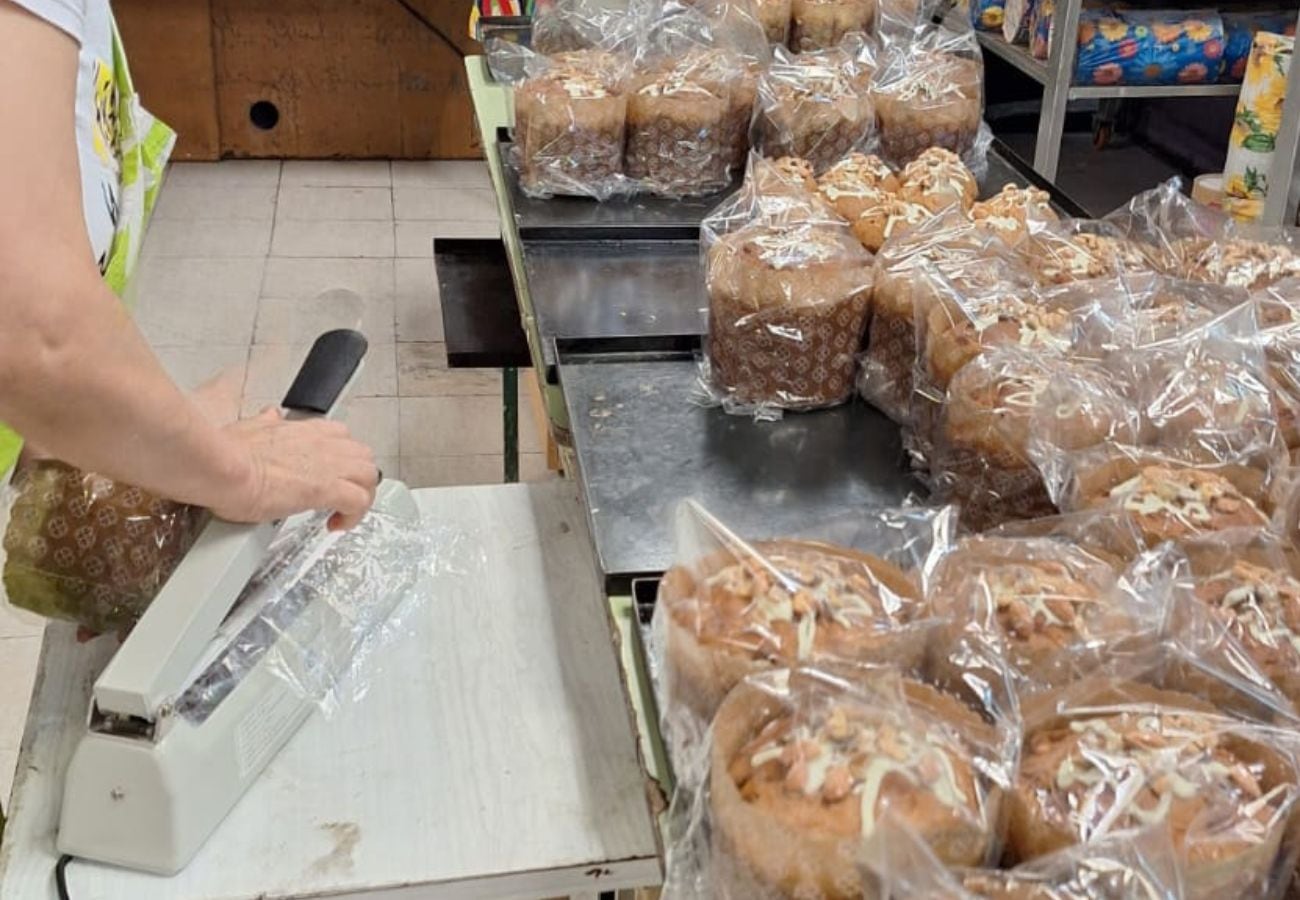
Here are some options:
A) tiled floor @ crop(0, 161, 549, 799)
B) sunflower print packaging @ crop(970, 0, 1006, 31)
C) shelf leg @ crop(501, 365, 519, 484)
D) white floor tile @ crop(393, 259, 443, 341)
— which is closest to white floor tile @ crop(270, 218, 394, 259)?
tiled floor @ crop(0, 161, 549, 799)

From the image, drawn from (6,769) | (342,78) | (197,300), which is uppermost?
(342,78)

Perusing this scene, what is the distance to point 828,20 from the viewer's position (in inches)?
99.1

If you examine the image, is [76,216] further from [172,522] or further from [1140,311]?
[1140,311]

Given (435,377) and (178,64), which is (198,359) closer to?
(435,377)

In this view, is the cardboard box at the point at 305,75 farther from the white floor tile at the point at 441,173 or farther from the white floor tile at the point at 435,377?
the white floor tile at the point at 435,377

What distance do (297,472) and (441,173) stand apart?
376 centimetres

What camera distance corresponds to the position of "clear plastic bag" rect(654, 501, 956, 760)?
3.19 ft

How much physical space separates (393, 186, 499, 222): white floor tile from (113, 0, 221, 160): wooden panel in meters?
0.71

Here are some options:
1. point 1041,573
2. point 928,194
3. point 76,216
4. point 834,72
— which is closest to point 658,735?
point 1041,573

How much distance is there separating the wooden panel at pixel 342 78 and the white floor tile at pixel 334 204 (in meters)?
0.30

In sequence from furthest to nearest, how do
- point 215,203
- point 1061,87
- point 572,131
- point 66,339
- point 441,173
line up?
1. point 441,173
2. point 215,203
3. point 1061,87
4. point 572,131
5. point 66,339

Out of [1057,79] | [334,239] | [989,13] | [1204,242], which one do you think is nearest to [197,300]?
[334,239]

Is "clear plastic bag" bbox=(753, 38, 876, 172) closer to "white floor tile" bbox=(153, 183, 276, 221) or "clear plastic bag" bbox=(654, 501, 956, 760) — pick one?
"clear plastic bag" bbox=(654, 501, 956, 760)

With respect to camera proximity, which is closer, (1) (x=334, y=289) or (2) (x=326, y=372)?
(2) (x=326, y=372)
